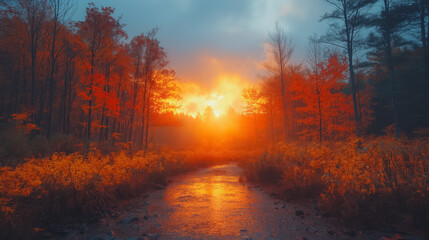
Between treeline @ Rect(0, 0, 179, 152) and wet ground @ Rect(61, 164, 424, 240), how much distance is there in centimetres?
1031

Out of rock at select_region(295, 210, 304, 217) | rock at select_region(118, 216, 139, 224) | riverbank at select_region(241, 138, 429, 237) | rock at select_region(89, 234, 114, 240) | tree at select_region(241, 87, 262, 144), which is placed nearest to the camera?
riverbank at select_region(241, 138, 429, 237)

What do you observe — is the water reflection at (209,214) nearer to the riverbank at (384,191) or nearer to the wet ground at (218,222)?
the wet ground at (218,222)

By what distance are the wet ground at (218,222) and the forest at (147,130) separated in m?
0.50

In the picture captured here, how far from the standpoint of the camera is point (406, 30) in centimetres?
1516

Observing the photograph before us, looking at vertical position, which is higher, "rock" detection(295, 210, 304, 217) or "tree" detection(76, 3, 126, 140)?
"tree" detection(76, 3, 126, 140)

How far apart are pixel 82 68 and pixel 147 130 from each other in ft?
23.1

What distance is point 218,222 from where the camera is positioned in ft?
14.9

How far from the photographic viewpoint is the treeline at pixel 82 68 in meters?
13.4

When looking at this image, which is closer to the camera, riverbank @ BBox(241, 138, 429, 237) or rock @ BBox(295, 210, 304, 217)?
riverbank @ BBox(241, 138, 429, 237)

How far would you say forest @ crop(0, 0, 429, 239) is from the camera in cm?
397

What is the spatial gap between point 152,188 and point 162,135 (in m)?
54.6

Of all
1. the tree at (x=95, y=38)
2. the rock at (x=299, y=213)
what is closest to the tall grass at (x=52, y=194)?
the rock at (x=299, y=213)

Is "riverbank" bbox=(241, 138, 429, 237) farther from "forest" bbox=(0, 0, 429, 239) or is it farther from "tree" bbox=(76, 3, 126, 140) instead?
"tree" bbox=(76, 3, 126, 140)

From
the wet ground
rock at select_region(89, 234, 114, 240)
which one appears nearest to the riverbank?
the wet ground
